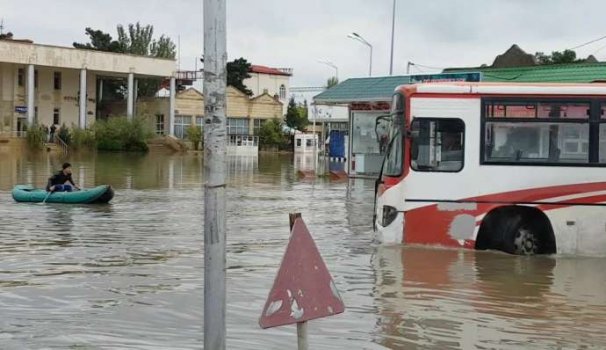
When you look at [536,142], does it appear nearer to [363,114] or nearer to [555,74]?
[555,74]

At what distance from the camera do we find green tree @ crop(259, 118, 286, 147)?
275ft

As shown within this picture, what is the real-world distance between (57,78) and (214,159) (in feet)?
254

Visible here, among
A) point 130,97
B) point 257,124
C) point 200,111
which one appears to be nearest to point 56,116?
point 130,97

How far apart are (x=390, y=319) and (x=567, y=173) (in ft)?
17.7

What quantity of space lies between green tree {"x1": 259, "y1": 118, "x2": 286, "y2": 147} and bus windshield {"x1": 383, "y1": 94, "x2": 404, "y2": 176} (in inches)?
2788

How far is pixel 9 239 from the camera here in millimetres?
14820

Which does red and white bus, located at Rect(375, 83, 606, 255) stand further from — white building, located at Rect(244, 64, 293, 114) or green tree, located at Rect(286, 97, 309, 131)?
white building, located at Rect(244, 64, 293, 114)

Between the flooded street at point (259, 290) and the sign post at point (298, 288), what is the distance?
7.64 ft

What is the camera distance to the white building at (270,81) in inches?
4158

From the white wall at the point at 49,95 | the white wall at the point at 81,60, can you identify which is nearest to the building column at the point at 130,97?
the white wall at the point at 81,60

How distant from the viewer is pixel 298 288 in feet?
16.9

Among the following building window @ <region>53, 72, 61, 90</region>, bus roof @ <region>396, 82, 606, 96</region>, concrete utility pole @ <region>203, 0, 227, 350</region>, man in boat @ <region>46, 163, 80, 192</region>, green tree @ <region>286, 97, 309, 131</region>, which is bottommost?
man in boat @ <region>46, 163, 80, 192</region>

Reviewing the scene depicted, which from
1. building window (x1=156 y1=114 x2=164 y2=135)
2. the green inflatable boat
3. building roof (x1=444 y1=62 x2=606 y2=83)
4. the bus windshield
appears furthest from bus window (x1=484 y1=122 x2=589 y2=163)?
building window (x1=156 y1=114 x2=164 y2=135)

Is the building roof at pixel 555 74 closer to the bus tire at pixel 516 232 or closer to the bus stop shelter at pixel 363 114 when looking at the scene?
the bus stop shelter at pixel 363 114
